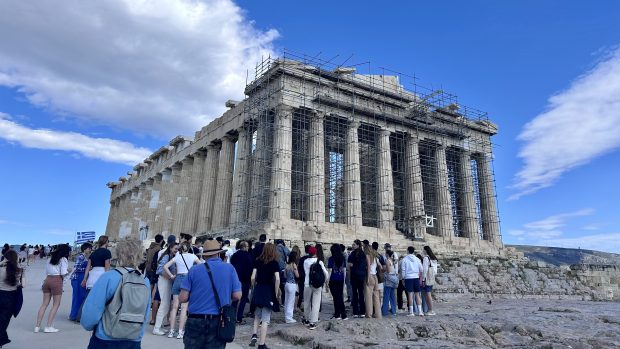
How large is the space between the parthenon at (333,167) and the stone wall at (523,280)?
5.15 meters

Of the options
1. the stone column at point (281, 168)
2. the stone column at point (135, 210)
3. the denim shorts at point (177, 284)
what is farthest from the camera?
the stone column at point (135, 210)

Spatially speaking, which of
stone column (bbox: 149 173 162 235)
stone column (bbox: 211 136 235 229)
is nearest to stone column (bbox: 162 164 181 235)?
stone column (bbox: 149 173 162 235)

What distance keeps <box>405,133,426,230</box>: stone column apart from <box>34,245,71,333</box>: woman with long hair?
24.4m

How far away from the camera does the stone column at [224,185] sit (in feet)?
96.7

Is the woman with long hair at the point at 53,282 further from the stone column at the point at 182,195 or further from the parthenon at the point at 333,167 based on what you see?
the stone column at the point at 182,195

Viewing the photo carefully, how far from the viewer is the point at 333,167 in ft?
107

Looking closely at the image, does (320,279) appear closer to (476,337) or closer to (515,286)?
(476,337)

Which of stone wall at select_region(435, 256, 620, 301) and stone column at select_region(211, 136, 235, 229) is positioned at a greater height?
stone column at select_region(211, 136, 235, 229)

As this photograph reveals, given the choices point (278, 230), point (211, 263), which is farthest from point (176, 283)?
point (278, 230)

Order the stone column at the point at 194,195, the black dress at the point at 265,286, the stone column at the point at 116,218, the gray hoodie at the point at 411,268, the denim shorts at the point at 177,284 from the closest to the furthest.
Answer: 1. the black dress at the point at 265,286
2. the denim shorts at the point at 177,284
3. the gray hoodie at the point at 411,268
4. the stone column at the point at 194,195
5. the stone column at the point at 116,218

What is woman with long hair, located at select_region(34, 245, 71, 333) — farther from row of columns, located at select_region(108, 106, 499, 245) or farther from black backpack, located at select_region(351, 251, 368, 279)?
row of columns, located at select_region(108, 106, 499, 245)

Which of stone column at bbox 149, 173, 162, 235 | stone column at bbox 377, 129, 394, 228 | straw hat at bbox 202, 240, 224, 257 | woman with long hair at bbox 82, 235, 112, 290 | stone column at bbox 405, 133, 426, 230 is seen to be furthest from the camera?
stone column at bbox 149, 173, 162, 235


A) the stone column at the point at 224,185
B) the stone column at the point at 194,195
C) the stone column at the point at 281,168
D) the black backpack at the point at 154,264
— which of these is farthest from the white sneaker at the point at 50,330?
the stone column at the point at 194,195

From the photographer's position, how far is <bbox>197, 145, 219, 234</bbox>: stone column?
102 ft
